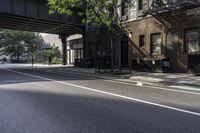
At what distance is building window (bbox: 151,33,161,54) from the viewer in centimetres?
2817

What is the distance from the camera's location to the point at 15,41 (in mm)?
80750

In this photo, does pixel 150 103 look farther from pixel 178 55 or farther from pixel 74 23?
pixel 74 23

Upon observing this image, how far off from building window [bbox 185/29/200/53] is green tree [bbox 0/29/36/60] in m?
56.8

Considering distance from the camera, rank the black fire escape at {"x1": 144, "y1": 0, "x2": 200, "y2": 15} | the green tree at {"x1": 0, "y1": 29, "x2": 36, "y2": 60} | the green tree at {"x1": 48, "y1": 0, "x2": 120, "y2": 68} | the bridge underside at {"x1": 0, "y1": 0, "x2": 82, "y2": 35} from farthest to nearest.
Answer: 1. the green tree at {"x1": 0, "y1": 29, "x2": 36, "y2": 60}
2. the bridge underside at {"x1": 0, "y1": 0, "x2": 82, "y2": 35}
3. the green tree at {"x1": 48, "y1": 0, "x2": 120, "y2": 68}
4. the black fire escape at {"x1": 144, "y1": 0, "x2": 200, "y2": 15}

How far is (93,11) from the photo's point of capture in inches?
997

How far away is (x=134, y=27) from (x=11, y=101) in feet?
72.9

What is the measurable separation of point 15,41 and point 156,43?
58.4 m

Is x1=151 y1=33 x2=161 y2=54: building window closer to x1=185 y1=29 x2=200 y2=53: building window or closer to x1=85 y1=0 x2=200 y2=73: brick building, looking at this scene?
x1=85 y1=0 x2=200 y2=73: brick building

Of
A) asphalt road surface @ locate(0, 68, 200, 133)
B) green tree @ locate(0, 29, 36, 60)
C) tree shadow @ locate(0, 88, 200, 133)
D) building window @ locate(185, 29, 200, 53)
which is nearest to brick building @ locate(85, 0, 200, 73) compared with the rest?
building window @ locate(185, 29, 200, 53)

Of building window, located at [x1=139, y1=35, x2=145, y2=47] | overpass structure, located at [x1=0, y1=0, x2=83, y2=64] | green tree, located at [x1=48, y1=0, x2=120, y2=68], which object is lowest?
building window, located at [x1=139, y1=35, x2=145, y2=47]

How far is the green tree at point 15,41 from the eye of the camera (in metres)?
79.0

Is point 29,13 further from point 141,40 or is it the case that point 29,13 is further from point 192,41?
point 192,41

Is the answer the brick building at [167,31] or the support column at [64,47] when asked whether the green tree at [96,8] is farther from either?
the support column at [64,47]

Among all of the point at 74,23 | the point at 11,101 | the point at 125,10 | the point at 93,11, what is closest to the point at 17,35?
the point at 74,23
